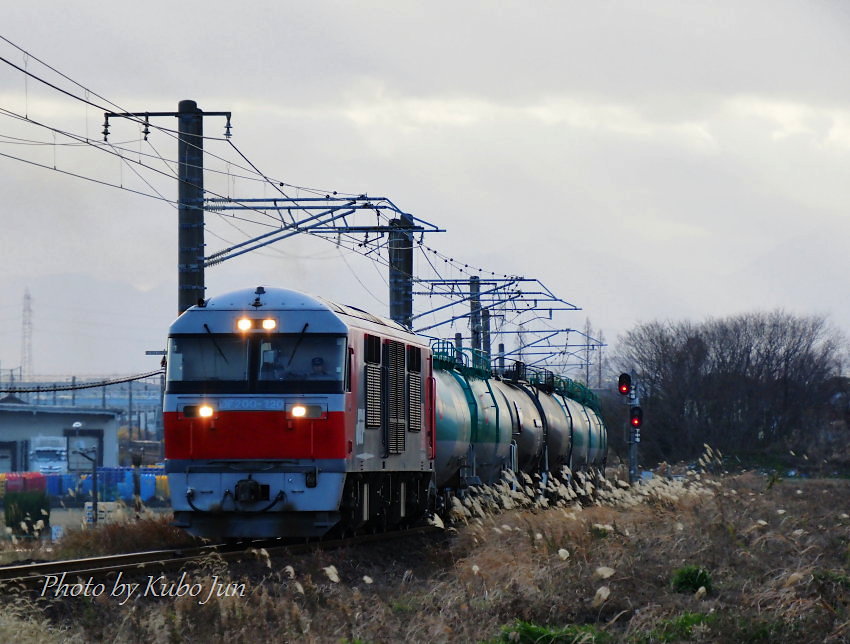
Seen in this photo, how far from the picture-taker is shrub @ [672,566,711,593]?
42.0 feet

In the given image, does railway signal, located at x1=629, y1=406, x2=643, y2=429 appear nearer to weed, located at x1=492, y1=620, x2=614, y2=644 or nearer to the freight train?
the freight train

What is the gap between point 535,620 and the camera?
11516 millimetres

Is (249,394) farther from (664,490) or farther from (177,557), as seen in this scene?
(664,490)

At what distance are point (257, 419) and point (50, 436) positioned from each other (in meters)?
80.6

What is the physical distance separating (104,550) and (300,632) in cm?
834

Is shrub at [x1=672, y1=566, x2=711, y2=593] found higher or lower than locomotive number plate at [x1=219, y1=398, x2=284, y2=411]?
lower

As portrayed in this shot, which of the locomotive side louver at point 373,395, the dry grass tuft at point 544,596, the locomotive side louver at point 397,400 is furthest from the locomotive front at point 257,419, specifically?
the locomotive side louver at point 397,400

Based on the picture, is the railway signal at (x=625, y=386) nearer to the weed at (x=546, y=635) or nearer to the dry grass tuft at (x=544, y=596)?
the dry grass tuft at (x=544, y=596)

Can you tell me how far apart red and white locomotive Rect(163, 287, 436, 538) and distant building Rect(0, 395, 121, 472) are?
7593cm

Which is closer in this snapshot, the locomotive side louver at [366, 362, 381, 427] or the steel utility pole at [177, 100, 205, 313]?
the locomotive side louver at [366, 362, 381, 427]

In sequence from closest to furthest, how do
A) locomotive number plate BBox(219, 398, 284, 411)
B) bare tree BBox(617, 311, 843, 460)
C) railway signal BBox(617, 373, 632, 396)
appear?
locomotive number plate BBox(219, 398, 284, 411) → railway signal BBox(617, 373, 632, 396) → bare tree BBox(617, 311, 843, 460)

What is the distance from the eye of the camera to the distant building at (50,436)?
91562mm

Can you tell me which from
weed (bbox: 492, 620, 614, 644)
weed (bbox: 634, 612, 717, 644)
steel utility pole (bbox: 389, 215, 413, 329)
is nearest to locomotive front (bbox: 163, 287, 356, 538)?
weed (bbox: 492, 620, 614, 644)

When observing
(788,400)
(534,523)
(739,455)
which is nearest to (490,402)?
(534,523)
